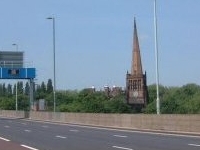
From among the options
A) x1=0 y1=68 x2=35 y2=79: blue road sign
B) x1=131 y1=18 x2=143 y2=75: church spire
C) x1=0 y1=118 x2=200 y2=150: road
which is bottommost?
x1=0 y1=118 x2=200 y2=150: road

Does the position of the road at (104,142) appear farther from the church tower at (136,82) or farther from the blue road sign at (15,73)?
the church tower at (136,82)

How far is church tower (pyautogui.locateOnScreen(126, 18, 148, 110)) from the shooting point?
153m

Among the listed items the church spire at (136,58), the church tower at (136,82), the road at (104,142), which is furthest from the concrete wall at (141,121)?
the church spire at (136,58)

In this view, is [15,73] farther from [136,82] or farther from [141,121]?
[136,82]

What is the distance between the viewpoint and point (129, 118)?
45.7 meters

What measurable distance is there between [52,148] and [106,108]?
3642 inches

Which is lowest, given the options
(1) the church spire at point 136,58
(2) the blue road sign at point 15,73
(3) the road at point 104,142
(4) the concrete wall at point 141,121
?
(3) the road at point 104,142

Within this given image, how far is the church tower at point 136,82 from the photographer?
6041 inches

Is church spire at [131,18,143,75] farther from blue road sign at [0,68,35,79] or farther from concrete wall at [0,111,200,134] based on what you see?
concrete wall at [0,111,200,134]

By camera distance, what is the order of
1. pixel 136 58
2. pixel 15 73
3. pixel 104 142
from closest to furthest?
1. pixel 104 142
2. pixel 15 73
3. pixel 136 58

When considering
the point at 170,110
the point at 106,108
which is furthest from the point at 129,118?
the point at 106,108

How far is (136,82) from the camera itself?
15675cm

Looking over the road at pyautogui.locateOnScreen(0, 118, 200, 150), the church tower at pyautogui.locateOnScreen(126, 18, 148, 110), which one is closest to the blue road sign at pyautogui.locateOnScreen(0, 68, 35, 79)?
the road at pyautogui.locateOnScreen(0, 118, 200, 150)

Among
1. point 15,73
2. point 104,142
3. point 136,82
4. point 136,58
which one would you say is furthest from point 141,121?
point 136,82
